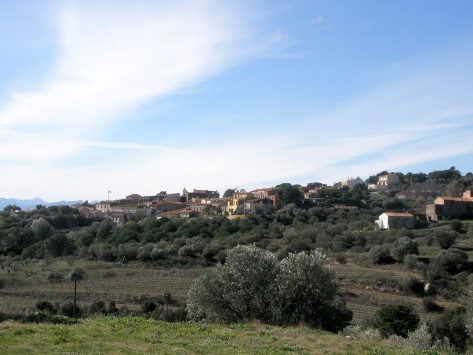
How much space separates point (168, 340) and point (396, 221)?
55.8 meters

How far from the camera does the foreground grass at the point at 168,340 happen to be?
33.8ft

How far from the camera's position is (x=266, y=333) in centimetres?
1323

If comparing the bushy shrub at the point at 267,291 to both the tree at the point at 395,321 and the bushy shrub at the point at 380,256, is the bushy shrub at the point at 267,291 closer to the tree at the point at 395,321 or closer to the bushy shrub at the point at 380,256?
the tree at the point at 395,321

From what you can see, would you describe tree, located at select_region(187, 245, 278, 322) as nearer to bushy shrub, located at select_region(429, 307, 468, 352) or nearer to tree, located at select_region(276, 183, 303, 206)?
bushy shrub, located at select_region(429, 307, 468, 352)

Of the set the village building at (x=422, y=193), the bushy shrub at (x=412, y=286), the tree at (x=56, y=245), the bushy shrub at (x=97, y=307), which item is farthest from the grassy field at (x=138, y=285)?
the village building at (x=422, y=193)

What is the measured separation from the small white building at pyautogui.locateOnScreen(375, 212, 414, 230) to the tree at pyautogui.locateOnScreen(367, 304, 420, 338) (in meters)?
37.6

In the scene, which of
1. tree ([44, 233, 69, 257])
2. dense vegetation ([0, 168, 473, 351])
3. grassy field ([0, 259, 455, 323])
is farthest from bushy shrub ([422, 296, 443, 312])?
tree ([44, 233, 69, 257])

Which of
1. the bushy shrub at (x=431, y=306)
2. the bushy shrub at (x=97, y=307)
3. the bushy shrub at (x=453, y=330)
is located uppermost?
the bushy shrub at (x=97, y=307)

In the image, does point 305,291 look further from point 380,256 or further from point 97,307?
point 380,256

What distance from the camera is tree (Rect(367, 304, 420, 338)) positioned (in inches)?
945

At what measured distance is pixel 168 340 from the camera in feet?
38.4

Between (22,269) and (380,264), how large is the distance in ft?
110

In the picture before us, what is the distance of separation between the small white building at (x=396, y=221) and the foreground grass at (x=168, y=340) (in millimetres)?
51678

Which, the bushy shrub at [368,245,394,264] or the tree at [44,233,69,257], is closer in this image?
the bushy shrub at [368,245,394,264]
